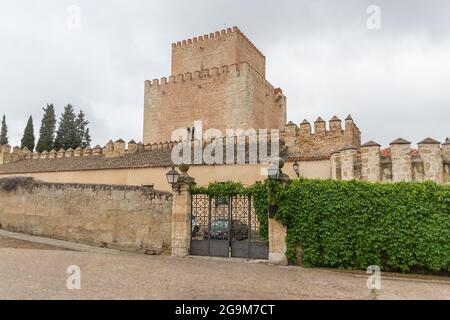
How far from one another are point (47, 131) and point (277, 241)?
110ft

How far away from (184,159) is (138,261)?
1098cm

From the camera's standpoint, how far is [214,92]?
27.7 meters

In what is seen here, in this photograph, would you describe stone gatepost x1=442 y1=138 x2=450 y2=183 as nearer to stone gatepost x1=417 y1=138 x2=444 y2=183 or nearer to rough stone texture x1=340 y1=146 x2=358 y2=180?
stone gatepost x1=417 y1=138 x2=444 y2=183

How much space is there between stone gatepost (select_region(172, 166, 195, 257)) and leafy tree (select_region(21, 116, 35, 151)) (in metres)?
30.5

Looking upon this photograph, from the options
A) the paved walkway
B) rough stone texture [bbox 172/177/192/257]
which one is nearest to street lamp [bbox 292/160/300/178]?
rough stone texture [bbox 172/177/192/257]

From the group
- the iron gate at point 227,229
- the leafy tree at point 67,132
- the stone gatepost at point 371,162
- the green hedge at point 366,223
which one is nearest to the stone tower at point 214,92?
the leafy tree at point 67,132

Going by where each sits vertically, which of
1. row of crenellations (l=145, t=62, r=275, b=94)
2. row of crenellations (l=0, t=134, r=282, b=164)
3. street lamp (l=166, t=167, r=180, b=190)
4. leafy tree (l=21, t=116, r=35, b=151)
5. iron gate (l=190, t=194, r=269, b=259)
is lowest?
iron gate (l=190, t=194, r=269, b=259)

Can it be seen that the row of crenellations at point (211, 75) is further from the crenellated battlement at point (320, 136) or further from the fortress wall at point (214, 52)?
the crenellated battlement at point (320, 136)

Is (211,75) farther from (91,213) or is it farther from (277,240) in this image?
(277,240)

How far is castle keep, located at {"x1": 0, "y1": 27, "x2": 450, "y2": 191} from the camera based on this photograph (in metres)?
11.7

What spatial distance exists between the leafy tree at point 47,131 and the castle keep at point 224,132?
7101mm

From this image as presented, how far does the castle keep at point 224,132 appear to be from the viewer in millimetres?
11703

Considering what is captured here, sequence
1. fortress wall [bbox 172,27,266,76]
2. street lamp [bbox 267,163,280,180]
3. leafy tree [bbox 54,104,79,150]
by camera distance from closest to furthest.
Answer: street lamp [bbox 267,163,280,180]
fortress wall [bbox 172,27,266,76]
leafy tree [bbox 54,104,79,150]
